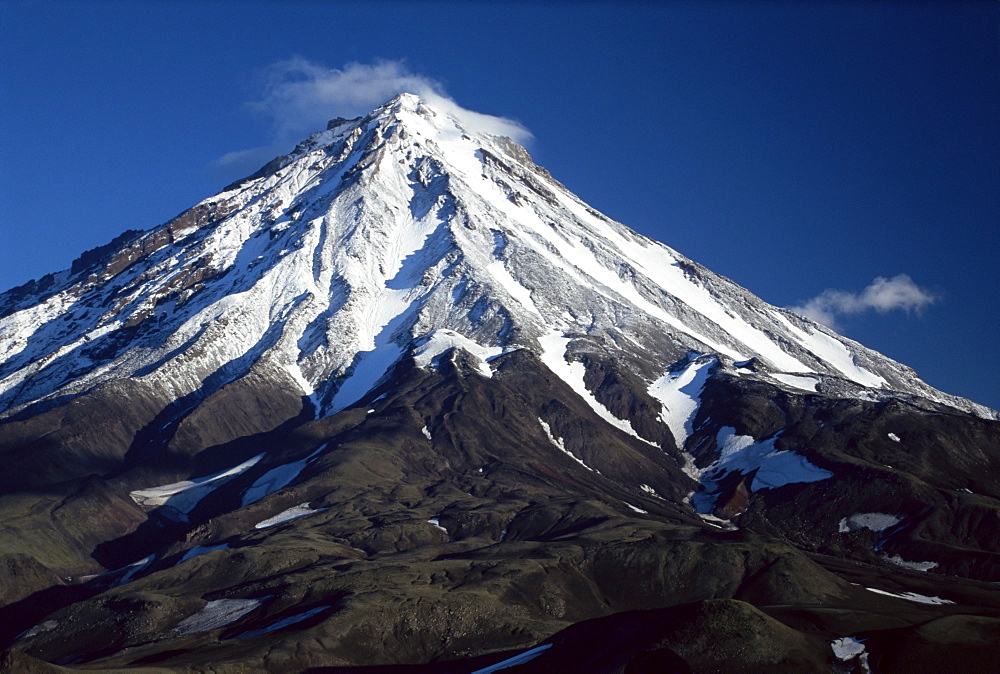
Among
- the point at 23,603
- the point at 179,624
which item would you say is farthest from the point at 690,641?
the point at 23,603

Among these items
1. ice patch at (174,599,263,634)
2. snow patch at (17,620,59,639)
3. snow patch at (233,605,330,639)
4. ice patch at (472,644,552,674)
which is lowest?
ice patch at (472,644,552,674)

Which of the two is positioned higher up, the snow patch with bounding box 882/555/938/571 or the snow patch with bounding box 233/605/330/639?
the snow patch with bounding box 882/555/938/571

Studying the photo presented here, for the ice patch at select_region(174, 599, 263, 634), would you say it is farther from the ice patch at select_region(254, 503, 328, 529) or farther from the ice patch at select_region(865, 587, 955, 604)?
the ice patch at select_region(865, 587, 955, 604)

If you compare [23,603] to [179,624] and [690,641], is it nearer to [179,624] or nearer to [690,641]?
[179,624]

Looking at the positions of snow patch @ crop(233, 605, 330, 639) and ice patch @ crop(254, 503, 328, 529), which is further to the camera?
ice patch @ crop(254, 503, 328, 529)

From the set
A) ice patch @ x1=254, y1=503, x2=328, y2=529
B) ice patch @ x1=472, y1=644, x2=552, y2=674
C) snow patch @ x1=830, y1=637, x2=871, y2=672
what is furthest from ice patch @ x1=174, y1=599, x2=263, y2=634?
snow patch @ x1=830, y1=637, x2=871, y2=672

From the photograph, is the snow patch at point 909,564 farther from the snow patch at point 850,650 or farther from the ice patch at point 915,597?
the snow patch at point 850,650
